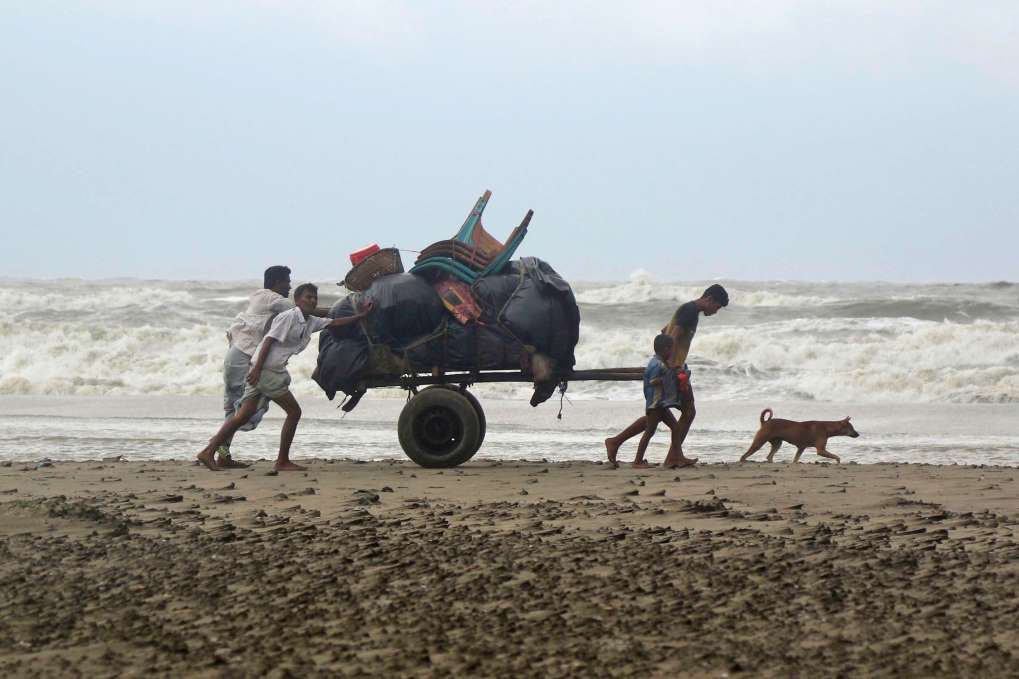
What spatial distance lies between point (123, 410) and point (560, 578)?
12.3 m

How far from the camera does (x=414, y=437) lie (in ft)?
30.3

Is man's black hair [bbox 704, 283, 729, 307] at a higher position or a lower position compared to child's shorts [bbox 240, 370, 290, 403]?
higher

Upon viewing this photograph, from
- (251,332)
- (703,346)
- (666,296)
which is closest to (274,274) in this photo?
(251,332)

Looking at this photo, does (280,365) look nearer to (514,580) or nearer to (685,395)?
(685,395)

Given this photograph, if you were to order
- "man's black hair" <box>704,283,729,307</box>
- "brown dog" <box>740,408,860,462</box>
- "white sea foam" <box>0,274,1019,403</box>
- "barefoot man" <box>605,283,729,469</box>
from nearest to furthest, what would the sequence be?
1. "barefoot man" <box>605,283,729,469</box>
2. "man's black hair" <box>704,283,729,307</box>
3. "brown dog" <box>740,408,860,462</box>
4. "white sea foam" <box>0,274,1019,403</box>

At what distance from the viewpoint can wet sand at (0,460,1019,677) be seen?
12.7ft

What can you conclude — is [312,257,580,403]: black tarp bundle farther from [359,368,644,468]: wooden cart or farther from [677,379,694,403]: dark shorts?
[677,379,694,403]: dark shorts

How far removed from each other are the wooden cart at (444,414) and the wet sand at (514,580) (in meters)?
1.25

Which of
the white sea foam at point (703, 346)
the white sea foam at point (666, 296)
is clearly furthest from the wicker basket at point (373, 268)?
the white sea foam at point (666, 296)

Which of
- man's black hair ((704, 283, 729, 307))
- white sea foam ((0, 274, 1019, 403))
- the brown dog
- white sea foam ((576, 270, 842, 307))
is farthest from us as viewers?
white sea foam ((576, 270, 842, 307))

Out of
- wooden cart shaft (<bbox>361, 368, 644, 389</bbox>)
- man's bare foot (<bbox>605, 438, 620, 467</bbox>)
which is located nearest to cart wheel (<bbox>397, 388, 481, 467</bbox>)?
wooden cart shaft (<bbox>361, 368, 644, 389</bbox>)

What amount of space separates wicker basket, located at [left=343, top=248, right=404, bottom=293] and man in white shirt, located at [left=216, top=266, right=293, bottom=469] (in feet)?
1.60

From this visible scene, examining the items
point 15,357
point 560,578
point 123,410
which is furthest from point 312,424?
point 15,357

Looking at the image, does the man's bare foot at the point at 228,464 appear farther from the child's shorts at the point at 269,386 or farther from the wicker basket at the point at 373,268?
the wicker basket at the point at 373,268
